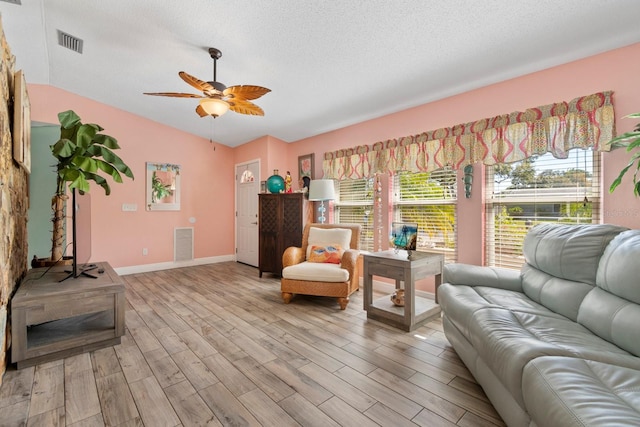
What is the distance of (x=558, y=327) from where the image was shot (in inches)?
61.4

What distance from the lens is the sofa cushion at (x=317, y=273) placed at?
310cm

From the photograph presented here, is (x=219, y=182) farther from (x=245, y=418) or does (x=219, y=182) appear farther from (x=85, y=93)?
(x=245, y=418)

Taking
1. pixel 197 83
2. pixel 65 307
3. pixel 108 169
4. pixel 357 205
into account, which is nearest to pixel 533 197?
pixel 357 205

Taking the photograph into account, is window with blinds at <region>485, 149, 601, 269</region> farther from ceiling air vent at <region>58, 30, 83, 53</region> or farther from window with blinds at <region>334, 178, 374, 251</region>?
ceiling air vent at <region>58, 30, 83, 53</region>

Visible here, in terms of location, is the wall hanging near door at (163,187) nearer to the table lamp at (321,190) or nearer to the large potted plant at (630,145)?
the table lamp at (321,190)

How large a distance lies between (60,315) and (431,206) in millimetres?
3659

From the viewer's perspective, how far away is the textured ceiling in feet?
6.64

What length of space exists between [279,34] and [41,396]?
3.05 m

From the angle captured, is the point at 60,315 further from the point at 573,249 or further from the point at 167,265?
the point at 573,249

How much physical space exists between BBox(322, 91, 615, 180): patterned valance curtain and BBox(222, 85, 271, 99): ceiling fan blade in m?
1.92

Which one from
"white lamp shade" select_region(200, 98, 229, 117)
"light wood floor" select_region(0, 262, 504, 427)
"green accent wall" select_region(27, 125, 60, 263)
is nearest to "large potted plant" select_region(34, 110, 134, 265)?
"white lamp shade" select_region(200, 98, 229, 117)

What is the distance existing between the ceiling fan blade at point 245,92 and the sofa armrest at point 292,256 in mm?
1931

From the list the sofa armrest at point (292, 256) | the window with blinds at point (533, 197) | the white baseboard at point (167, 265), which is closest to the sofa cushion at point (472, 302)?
the window with blinds at point (533, 197)

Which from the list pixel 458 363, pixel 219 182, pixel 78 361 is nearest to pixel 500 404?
pixel 458 363
